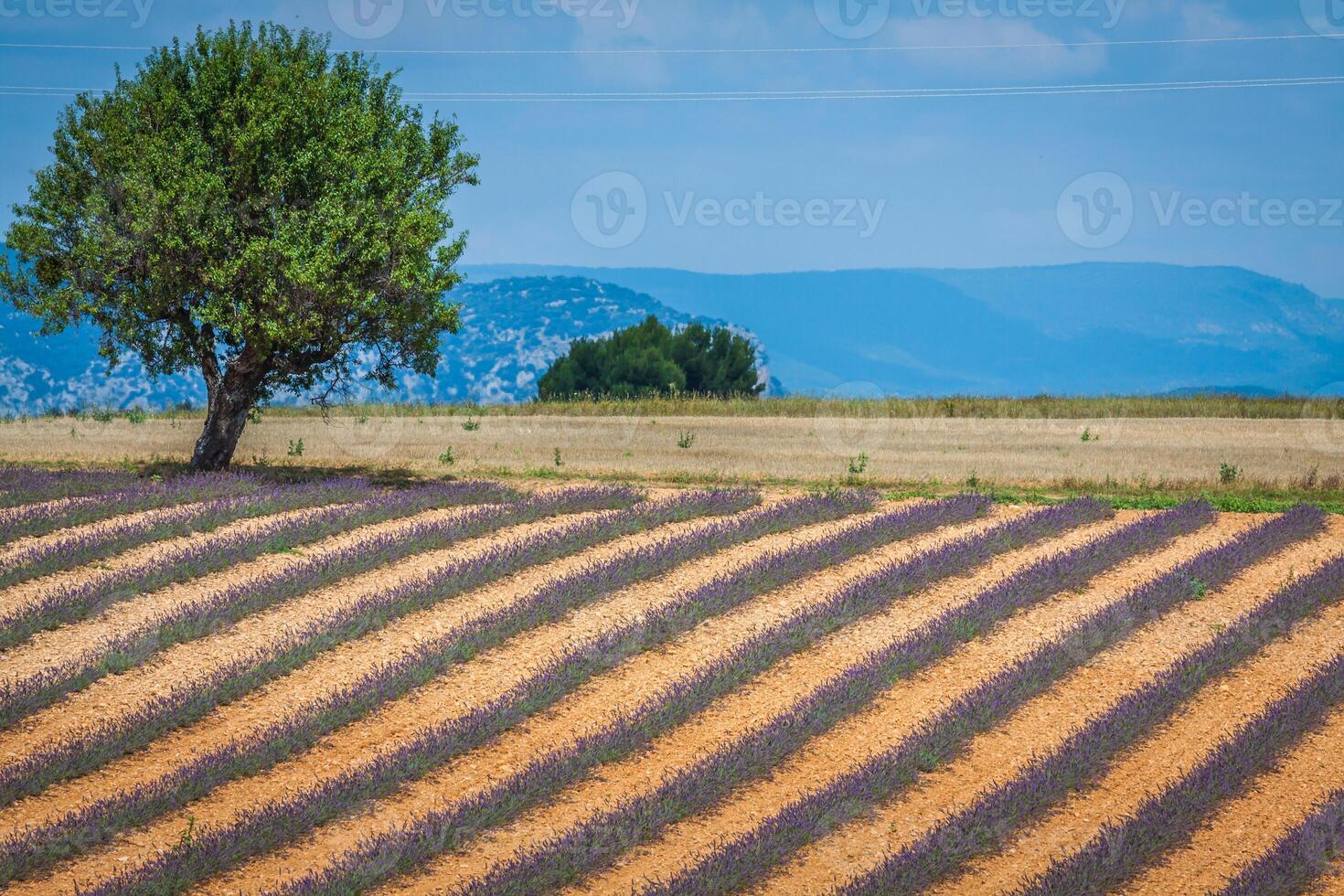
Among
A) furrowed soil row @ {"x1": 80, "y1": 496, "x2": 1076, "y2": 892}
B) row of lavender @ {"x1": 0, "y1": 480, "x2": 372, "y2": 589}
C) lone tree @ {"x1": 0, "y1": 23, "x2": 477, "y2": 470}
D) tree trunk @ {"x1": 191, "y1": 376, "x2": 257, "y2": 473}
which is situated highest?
lone tree @ {"x1": 0, "y1": 23, "x2": 477, "y2": 470}

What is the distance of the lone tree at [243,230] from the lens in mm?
22844

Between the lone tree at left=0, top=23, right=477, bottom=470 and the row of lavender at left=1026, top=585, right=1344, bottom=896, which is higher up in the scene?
the lone tree at left=0, top=23, right=477, bottom=470

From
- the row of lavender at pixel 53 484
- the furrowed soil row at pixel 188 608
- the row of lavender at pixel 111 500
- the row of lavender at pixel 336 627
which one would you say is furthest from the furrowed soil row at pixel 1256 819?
the row of lavender at pixel 53 484

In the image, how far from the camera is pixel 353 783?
1193cm

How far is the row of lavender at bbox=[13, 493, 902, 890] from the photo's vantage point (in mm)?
10875

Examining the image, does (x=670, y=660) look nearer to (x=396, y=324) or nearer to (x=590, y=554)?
(x=590, y=554)

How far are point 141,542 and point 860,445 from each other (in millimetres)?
21184

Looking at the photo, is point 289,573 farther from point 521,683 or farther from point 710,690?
point 710,690

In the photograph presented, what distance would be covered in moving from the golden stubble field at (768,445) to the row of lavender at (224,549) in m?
5.31

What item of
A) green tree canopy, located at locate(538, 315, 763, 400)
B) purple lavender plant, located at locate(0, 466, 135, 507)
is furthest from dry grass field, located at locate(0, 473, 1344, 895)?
green tree canopy, located at locate(538, 315, 763, 400)

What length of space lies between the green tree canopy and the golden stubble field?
104ft

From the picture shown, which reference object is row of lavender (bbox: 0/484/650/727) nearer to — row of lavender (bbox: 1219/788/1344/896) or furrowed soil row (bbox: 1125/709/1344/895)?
furrowed soil row (bbox: 1125/709/1344/895)

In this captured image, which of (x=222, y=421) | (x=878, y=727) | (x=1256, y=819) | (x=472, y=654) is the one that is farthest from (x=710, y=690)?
(x=222, y=421)

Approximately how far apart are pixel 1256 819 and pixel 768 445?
2388cm
